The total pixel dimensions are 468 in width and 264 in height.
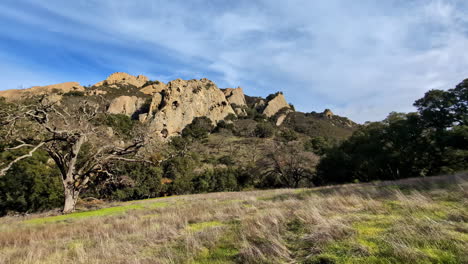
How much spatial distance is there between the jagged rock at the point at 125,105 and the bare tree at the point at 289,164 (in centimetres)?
7900

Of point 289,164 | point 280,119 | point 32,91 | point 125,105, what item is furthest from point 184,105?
point 289,164

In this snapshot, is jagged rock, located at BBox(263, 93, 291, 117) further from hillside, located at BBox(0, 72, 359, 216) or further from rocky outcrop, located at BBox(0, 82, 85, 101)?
rocky outcrop, located at BBox(0, 82, 85, 101)

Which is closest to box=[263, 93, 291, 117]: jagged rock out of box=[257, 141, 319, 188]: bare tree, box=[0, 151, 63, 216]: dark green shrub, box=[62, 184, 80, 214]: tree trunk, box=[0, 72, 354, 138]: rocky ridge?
box=[0, 72, 354, 138]: rocky ridge

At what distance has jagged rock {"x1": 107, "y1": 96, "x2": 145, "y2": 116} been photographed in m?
95.2

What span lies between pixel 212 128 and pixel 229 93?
48.7m

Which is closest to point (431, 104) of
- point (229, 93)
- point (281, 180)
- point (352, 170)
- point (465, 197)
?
point (352, 170)

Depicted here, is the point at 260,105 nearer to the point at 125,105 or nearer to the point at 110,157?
the point at 125,105

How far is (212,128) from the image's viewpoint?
3770 inches

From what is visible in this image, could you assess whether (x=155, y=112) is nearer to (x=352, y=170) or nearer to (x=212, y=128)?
(x=212, y=128)

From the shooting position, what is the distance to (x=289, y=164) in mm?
33500

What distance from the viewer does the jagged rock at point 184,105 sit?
286ft

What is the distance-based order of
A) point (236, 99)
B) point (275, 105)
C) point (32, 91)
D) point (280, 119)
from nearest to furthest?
point (32, 91), point (280, 119), point (236, 99), point (275, 105)

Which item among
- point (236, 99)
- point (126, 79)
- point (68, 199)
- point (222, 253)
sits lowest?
point (68, 199)

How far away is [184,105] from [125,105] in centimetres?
2644
